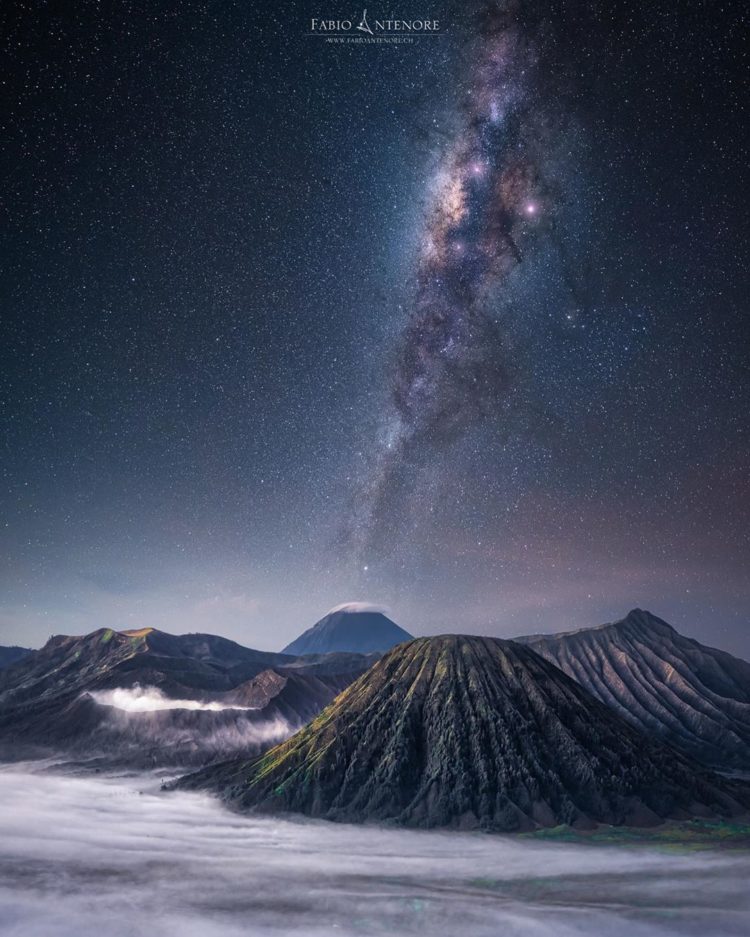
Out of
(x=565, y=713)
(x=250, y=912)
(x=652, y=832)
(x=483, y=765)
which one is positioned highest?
(x=565, y=713)

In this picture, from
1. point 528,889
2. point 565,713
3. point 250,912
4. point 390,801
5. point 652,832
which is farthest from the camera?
point 565,713

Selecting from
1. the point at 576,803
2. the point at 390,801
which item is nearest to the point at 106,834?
the point at 390,801

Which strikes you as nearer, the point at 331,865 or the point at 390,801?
the point at 331,865

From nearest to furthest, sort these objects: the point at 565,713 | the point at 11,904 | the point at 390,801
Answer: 1. the point at 11,904
2. the point at 390,801
3. the point at 565,713

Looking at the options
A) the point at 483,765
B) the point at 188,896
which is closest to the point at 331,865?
the point at 188,896

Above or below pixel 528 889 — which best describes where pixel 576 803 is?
above

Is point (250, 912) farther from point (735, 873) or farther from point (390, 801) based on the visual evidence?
point (735, 873)
